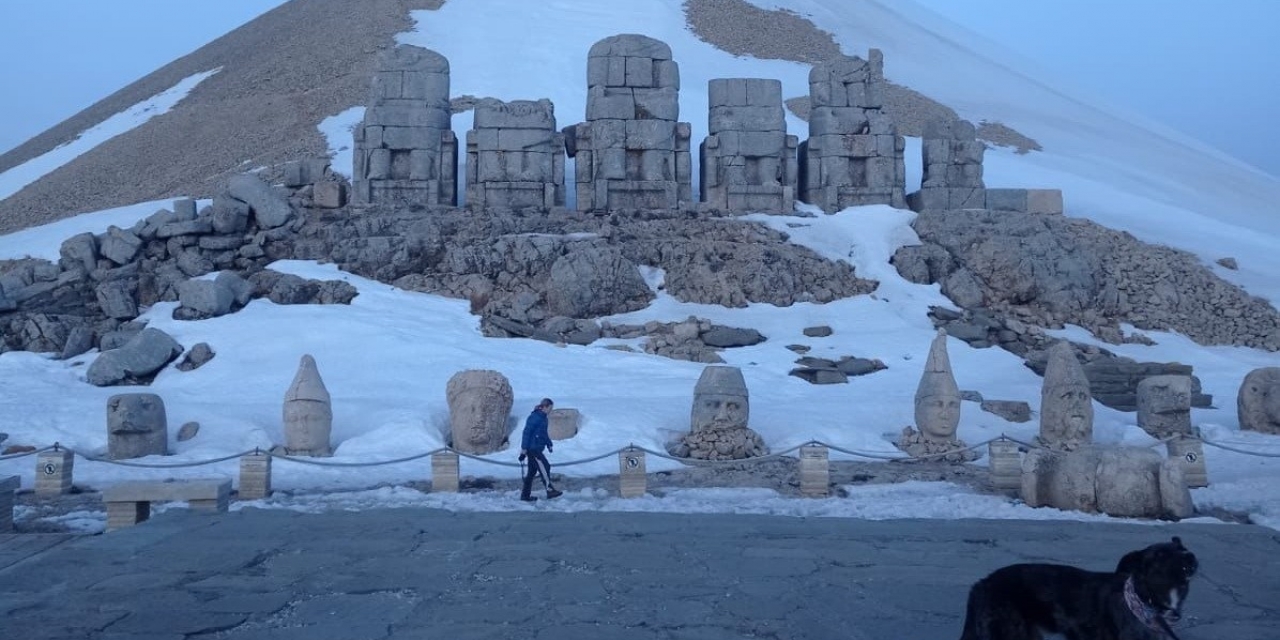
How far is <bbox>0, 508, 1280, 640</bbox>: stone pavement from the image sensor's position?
639 centimetres

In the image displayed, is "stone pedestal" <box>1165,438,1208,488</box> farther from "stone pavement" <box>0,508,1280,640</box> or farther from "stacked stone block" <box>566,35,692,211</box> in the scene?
"stacked stone block" <box>566,35,692,211</box>

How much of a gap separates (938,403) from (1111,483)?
12.1 feet

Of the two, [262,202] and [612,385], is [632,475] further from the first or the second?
[262,202]

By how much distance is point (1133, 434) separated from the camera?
14680 mm

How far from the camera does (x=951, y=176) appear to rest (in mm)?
23500

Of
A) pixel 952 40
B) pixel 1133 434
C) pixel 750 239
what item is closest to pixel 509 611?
pixel 1133 434

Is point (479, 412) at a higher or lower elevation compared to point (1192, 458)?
higher

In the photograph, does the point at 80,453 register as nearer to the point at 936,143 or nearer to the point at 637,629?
the point at 637,629

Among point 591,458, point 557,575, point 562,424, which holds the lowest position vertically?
point 557,575

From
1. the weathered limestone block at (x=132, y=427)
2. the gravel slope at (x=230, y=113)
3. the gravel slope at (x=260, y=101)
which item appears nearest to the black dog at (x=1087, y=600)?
the weathered limestone block at (x=132, y=427)

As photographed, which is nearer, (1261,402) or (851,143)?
(1261,402)

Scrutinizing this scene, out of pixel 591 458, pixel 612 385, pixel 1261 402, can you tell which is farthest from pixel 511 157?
pixel 1261 402

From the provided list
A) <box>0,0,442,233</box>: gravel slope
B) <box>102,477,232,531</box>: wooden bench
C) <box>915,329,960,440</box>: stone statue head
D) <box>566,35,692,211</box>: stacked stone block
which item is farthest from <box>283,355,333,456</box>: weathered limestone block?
<box>0,0,442,233</box>: gravel slope

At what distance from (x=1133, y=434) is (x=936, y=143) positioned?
33.3ft
